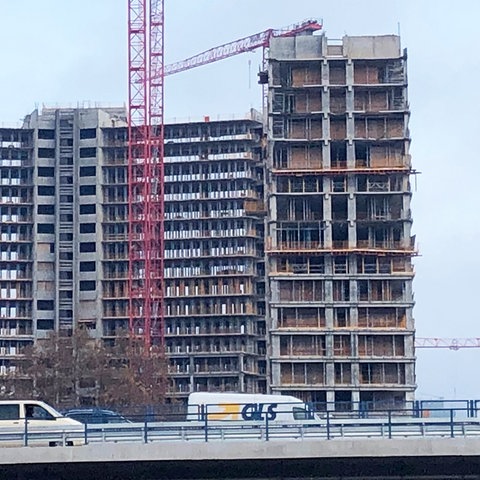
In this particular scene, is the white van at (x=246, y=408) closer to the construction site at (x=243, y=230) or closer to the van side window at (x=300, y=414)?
the van side window at (x=300, y=414)

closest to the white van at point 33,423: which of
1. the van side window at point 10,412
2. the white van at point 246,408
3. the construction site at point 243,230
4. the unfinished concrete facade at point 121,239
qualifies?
the van side window at point 10,412

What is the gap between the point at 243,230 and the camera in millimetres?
149750

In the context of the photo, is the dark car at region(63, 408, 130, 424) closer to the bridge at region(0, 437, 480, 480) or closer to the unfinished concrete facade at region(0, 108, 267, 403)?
the bridge at region(0, 437, 480, 480)

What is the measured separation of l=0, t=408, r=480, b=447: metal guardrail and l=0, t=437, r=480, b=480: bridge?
91cm

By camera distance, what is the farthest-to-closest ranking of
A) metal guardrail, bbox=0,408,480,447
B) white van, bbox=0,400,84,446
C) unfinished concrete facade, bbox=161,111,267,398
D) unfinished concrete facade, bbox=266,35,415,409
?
unfinished concrete facade, bbox=161,111,267,398
unfinished concrete facade, bbox=266,35,415,409
white van, bbox=0,400,84,446
metal guardrail, bbox=0,408,480,447

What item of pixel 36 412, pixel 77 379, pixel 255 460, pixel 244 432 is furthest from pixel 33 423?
pixel 77 379

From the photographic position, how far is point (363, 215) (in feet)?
448

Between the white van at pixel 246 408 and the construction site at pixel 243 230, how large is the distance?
5916cm

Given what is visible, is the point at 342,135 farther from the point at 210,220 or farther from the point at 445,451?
the point at 445,451

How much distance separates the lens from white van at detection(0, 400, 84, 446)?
47719 mm

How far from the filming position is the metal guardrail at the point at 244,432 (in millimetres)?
47188

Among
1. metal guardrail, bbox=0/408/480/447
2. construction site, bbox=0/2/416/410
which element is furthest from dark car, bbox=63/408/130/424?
construction site, bbox=0/2/416/410

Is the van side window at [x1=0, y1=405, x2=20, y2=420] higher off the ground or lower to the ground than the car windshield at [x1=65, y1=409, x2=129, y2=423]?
higher

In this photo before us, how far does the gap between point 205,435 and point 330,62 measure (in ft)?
311
